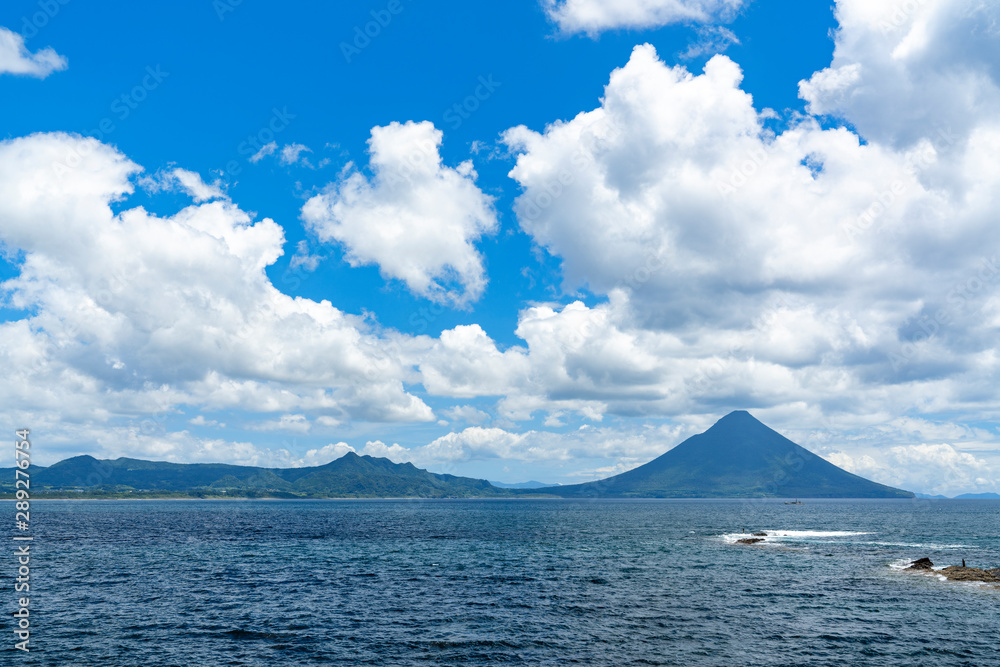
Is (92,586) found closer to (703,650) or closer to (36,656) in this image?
(36,656)

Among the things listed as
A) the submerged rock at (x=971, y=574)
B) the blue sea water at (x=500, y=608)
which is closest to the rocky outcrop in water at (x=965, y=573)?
the submerged rock at (x=971, y=574)

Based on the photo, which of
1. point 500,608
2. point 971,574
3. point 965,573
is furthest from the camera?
point 965,573

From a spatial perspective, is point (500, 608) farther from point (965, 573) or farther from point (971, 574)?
point (971, 574)

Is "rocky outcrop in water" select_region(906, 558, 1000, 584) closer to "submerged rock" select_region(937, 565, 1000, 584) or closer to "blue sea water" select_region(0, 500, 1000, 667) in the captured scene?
"submerged rock" select_region(937, 565, 1000, 584)

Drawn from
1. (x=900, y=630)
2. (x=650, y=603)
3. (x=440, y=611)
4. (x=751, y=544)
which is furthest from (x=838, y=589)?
(x=751, y=544)

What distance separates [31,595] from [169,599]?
16.1 metres

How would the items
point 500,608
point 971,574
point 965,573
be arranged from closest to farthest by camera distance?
point 500,608 < point 971,574 < point 965,573

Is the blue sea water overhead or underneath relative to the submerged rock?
underneath

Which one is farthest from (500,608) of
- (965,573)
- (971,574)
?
(971,574)

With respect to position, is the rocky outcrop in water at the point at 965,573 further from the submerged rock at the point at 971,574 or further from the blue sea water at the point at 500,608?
the blue sea water at the point at 500,608

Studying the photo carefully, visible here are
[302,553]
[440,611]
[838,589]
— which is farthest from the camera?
[302,553]

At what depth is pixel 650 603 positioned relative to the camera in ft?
213

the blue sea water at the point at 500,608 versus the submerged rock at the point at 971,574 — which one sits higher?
the submerged rock at the point at 971,574

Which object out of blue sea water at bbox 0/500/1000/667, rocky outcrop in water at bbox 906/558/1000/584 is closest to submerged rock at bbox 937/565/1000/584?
rocky outcrop in water at bbox 906/558/1000/584
